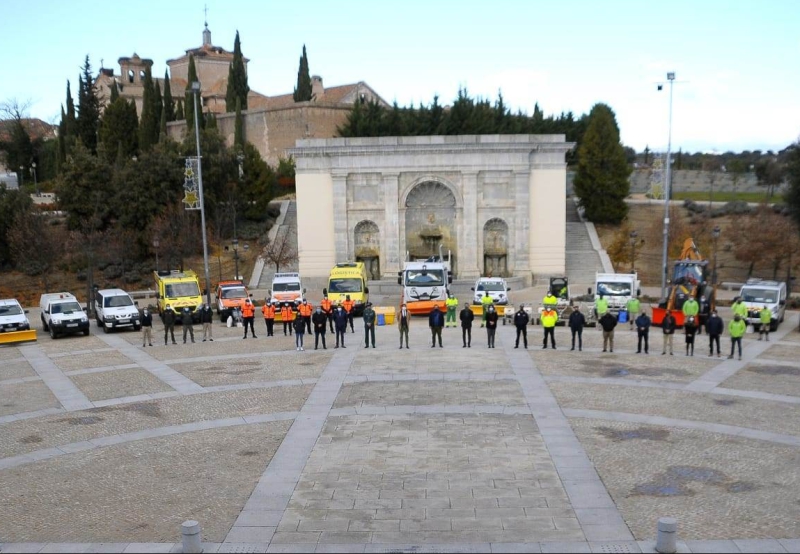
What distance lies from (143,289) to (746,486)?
38597mm

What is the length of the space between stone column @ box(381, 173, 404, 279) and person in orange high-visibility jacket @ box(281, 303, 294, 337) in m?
12.4

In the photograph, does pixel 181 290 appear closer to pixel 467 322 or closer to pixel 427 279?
pixel 427 279

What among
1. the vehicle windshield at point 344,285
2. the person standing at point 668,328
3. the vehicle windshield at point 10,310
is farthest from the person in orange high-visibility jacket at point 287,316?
the person standing at point 668,328

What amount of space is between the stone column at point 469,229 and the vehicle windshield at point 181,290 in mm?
15785

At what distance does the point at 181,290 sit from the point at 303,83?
168 ft

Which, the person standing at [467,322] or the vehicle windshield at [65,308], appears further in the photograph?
the vehicle windshield at [65,308]

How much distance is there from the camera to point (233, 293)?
3145 cm

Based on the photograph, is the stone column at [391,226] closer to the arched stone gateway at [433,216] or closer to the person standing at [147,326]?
the arched stone gateway at [433,216]

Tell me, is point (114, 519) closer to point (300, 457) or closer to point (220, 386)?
point (300, 457)

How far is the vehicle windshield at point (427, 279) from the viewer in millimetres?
30605

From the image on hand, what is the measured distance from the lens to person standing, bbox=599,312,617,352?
21.4m

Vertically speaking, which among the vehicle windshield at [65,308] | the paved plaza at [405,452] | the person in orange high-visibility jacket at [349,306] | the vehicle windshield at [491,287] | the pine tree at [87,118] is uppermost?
the pine tree at [87,118]

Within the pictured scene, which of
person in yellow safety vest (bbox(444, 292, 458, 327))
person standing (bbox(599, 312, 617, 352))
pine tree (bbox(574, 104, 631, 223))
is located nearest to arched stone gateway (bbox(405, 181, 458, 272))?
person in yellow safety vest (bbox(444, 292, 458, 327))

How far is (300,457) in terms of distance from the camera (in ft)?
40.8
